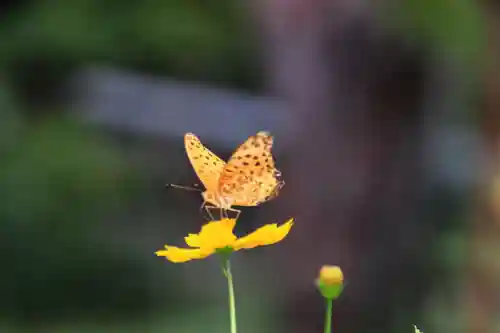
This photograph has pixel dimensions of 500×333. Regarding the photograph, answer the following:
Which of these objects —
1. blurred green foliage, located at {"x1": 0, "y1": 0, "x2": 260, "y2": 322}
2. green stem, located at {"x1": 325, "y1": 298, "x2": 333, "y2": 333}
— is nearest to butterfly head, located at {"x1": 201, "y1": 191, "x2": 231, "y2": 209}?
green stem, located at {"x1": 325, "y1": 298, "x2": 333, "y2": 333}

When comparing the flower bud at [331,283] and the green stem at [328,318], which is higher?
the green stem at [328,318]

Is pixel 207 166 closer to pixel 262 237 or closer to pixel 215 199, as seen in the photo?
pixel 215 199

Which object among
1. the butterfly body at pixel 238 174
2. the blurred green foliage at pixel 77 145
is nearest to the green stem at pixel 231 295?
the butterfly body at pixel 238 174

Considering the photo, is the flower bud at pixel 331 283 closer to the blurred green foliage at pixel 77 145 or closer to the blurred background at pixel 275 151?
the blurred background at pixel 275 151


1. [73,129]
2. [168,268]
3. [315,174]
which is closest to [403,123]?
[315,174]

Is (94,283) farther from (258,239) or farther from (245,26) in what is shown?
(258,239)

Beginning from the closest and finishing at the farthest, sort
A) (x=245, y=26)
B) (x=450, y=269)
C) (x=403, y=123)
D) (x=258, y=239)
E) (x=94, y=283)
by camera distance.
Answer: (x=258, y=239)
(x=403, y=123)
(x=450, y=269)
(x=94, y=283)
(x=245, y=26)

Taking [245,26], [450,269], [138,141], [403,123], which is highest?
[245,26]

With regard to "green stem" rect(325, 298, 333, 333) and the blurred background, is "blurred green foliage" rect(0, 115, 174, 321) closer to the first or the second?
the blurred background
